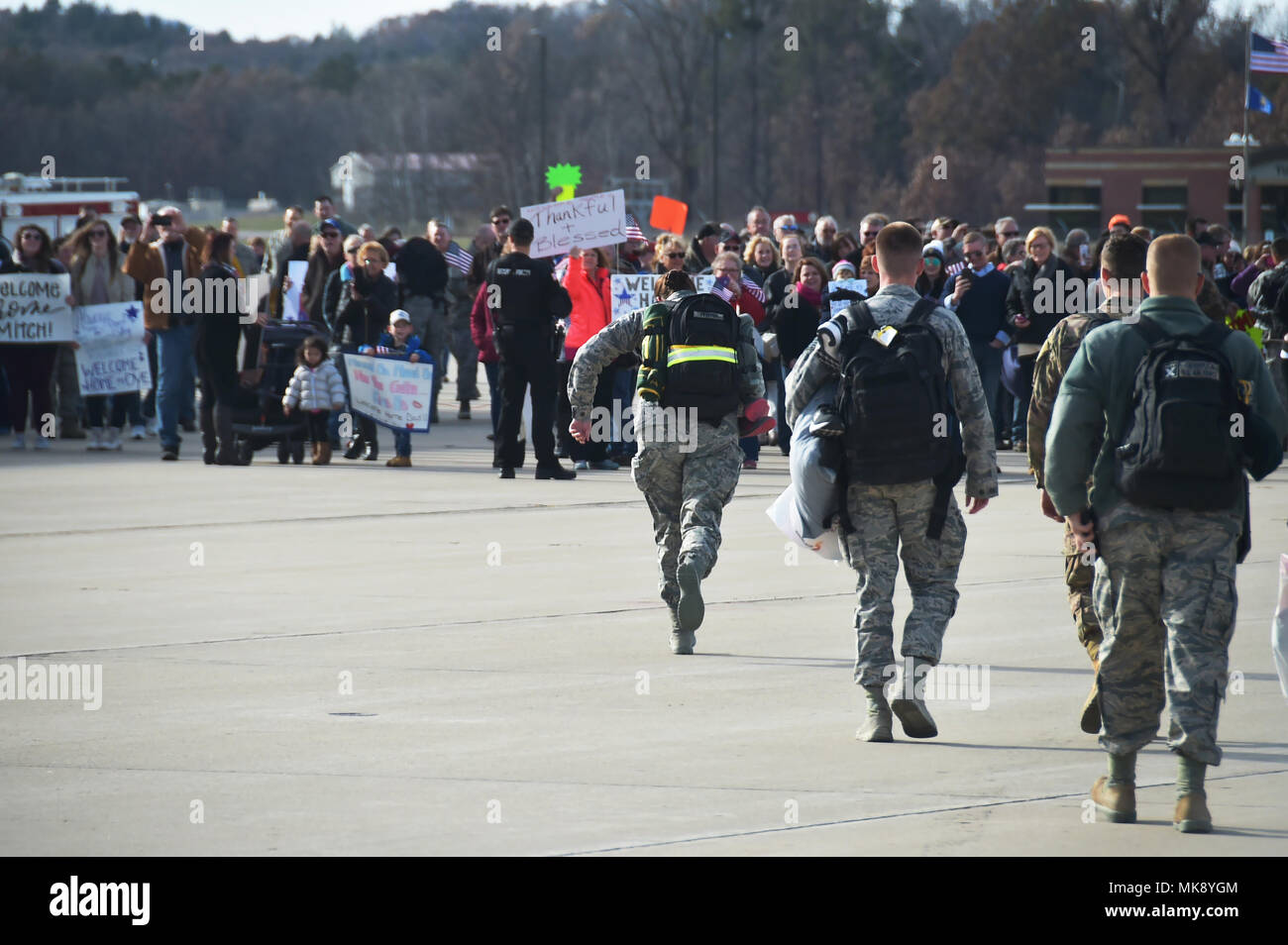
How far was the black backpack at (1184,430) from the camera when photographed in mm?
5578

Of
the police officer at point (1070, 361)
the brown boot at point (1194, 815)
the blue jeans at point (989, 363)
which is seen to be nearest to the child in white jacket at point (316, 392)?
the blue jeans at point (989, 363)

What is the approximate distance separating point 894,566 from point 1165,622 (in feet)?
5.18

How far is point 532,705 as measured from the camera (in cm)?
762

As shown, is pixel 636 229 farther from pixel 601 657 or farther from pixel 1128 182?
pixel 1128 182

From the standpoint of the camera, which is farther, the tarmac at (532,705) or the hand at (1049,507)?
the hand at (1049,507)

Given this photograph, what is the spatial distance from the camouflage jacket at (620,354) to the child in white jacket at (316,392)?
7.93m

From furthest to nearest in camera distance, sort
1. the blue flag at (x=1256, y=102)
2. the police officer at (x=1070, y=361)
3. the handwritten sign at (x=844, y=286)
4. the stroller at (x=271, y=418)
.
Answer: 1. the blue flag at (x=1256, y=102)
2. the stroller at (x=271, y=418)
3. the handwritten sign at (x=844, y=286)
4. the police officer at (x=1070, y=361)

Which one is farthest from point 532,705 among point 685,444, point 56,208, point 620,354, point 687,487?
point 56,208

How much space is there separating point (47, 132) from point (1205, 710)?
121 metres

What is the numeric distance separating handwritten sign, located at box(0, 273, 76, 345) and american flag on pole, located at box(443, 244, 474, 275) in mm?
3885

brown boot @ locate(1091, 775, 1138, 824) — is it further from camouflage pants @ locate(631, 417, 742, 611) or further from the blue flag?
the blue flag

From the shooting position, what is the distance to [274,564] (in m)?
11.6

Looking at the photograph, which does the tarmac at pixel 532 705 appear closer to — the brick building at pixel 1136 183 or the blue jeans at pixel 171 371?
the blue jeans at pixel 171 371
